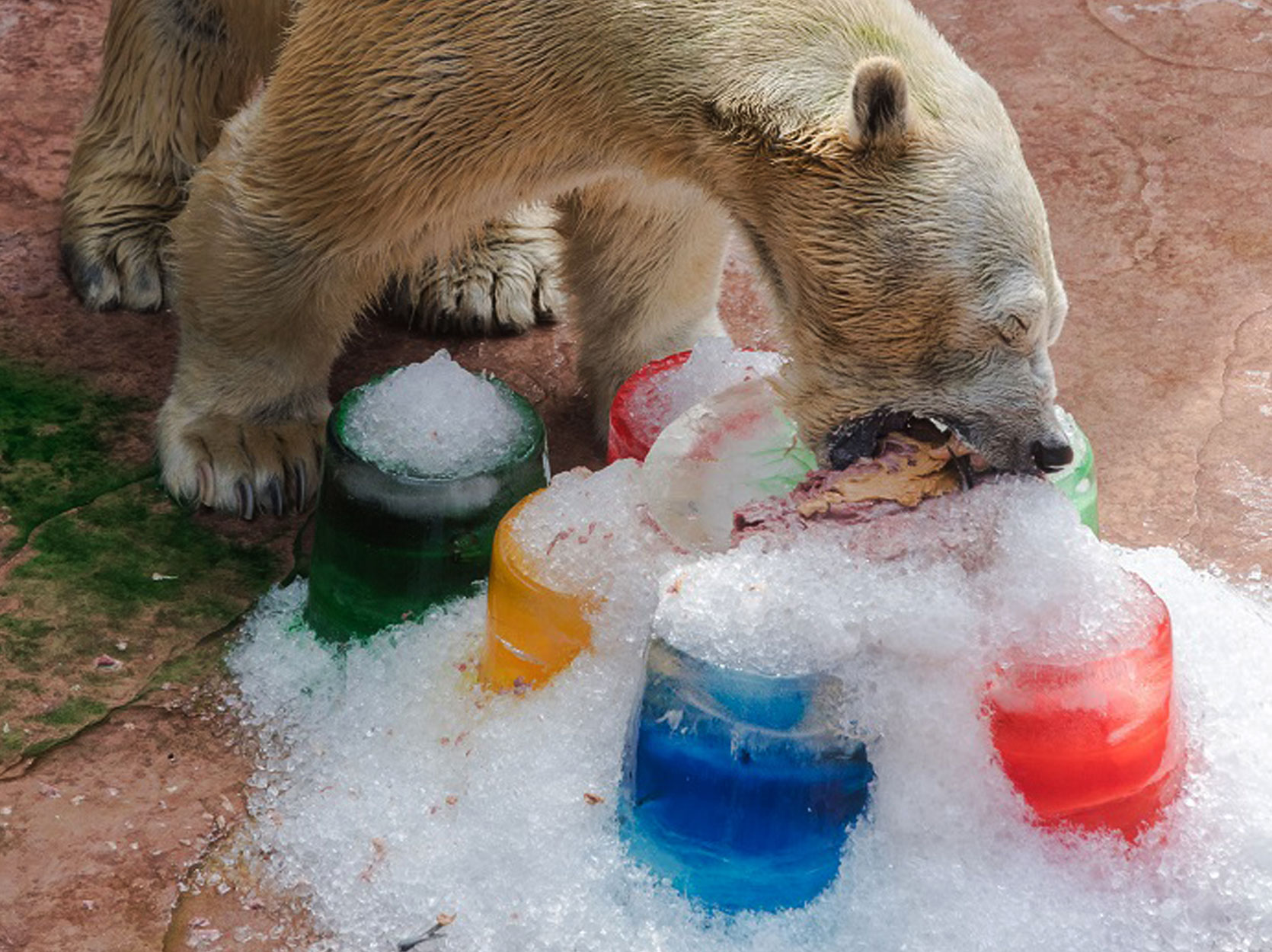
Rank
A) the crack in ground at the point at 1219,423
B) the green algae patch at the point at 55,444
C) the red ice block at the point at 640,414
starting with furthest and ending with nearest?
the crack in ground at the point at 1219,423 < the green algae patch at the point at 55,444 < the red ice block at the point at 640,414

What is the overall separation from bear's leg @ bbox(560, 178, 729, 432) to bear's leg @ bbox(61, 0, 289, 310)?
80cm

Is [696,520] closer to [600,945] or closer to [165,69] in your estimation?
[600,945]

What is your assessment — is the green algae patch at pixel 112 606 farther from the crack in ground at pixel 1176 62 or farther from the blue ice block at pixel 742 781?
the crack in ground at pixel 1176 62

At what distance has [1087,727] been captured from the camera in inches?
91.8

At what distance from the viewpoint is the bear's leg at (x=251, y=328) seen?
309 cm

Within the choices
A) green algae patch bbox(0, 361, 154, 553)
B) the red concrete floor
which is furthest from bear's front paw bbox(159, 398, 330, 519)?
the red concrete floor

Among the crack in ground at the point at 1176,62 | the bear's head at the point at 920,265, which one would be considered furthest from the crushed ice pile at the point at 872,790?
the crack in ground at the point at 1176,62

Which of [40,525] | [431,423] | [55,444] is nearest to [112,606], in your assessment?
[40,525]

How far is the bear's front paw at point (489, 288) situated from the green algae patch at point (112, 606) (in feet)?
2.60

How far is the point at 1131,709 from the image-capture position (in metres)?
2.35

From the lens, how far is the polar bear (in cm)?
255

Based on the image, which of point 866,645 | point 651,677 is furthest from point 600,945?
point 866,645

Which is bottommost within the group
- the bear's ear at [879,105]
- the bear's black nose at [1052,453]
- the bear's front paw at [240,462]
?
the bear's front paw at [240,462]

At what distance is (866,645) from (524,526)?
555mm
